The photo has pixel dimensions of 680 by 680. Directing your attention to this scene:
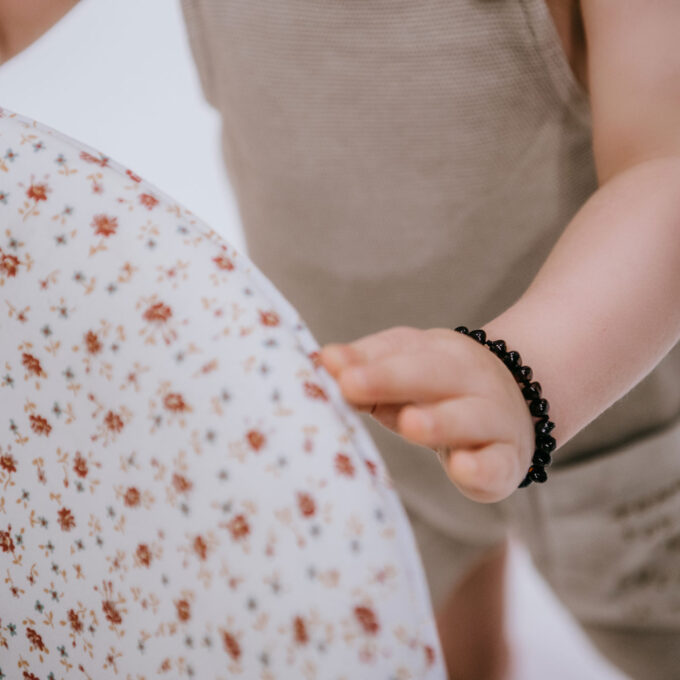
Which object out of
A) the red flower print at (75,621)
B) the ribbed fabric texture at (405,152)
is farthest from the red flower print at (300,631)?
the ribbed fabric texture at (405,152)

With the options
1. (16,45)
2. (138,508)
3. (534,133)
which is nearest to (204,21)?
(16,45)

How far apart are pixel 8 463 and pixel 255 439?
0.12m

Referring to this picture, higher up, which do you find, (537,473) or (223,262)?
(223,262)

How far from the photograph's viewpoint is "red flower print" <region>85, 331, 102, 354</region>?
0.69ft

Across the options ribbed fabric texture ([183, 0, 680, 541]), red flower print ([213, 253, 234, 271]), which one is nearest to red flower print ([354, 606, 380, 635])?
red flower print ([213, 253, 234, 271])

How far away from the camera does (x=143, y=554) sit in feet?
0.69

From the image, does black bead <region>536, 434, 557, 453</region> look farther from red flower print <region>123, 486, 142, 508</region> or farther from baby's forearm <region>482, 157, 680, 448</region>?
red flower print <region>123, 486, 142, 508</region>

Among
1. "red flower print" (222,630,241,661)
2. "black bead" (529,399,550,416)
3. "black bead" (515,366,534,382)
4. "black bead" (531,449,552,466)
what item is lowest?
"black bead" (531,449,552,466)

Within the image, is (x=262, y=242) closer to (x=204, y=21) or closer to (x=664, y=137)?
(x=204, y=21)

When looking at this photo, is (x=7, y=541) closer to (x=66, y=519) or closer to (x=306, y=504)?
(x=66, y=519)

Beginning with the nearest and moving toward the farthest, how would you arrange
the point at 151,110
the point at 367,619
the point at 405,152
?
the point at 367,619 → the point at 405,152 → the point at 151,110

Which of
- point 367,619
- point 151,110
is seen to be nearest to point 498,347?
point 367,619

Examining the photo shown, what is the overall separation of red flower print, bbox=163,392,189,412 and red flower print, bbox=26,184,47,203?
0.27 ft

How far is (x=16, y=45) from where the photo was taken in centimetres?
42
